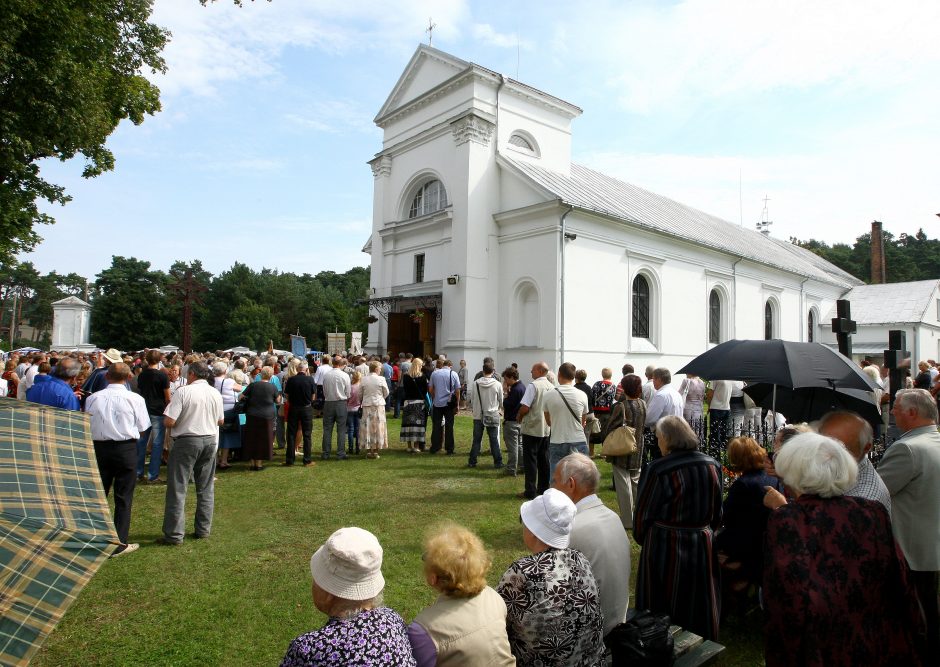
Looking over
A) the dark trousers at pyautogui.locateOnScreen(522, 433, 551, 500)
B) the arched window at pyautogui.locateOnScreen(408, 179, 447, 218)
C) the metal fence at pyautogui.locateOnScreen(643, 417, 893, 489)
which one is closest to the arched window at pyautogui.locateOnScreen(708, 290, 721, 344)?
the arched window at pyautogui.locateOnScreen(408, 179, 447, 218)

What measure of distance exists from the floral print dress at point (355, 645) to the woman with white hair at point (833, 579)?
75.1 inches

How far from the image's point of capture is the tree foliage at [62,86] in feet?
37.6

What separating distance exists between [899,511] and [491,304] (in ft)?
55.4

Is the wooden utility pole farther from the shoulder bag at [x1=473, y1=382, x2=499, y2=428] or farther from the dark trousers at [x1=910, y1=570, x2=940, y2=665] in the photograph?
the dark trousers at [x1=910, y1=570, x2=940, y2=665]

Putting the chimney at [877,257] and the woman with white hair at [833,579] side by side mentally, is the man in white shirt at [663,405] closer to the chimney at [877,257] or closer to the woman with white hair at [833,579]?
the woman with white hair at [833,579]

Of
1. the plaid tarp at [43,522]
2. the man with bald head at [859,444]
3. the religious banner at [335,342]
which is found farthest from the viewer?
the religious banner at [335,342]

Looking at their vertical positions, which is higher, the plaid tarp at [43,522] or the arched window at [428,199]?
the arched window at [428,199]

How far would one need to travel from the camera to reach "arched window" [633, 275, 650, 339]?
22578 millimetres

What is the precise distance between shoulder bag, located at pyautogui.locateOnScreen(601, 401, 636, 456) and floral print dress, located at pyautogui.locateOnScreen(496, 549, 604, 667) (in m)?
3.98

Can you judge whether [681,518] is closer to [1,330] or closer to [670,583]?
[670,583]

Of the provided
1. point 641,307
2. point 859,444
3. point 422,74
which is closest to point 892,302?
point 641,307

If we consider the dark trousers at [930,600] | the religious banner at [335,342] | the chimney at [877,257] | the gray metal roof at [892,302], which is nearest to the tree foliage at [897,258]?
the chimney at [877,257]

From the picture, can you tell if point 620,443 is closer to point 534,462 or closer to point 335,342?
point 534,462

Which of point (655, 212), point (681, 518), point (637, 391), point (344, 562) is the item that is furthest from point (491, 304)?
point (344, 562)
